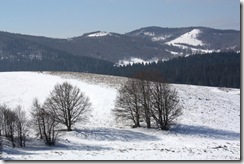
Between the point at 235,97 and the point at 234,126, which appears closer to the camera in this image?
the point at 234,126

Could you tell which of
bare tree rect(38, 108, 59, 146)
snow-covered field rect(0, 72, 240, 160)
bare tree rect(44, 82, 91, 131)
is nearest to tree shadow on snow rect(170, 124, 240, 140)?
snow-covered field rect(0, 72, 240, 160)

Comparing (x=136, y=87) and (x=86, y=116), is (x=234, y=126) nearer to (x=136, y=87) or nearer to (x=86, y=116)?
(x=136, y=87)

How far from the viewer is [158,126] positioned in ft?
151

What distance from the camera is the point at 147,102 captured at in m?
47.8

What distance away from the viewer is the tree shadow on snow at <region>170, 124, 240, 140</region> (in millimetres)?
41812

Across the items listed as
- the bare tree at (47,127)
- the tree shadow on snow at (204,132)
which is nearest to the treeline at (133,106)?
the tree shadow on snow at (204,132)

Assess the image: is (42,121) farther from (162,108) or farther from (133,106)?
(162,108)

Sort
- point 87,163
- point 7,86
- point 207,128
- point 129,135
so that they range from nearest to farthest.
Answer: point 87,163 < point 129,135 < point 207,128 < point 7,86

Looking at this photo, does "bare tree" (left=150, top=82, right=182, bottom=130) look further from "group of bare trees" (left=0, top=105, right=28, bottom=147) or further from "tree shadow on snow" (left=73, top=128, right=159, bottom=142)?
"group of bare trees" (left=0, top=105, right=28, bottom=147)

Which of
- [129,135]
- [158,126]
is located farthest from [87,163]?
[158,126]

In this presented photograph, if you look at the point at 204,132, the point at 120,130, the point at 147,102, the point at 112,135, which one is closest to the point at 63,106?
the point at 120,130

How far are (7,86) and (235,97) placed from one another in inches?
1606

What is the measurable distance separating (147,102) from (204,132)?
8372 millimetres

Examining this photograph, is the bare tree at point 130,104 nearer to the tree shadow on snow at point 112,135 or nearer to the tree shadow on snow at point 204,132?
the tree shadow on snow at point 112,135
